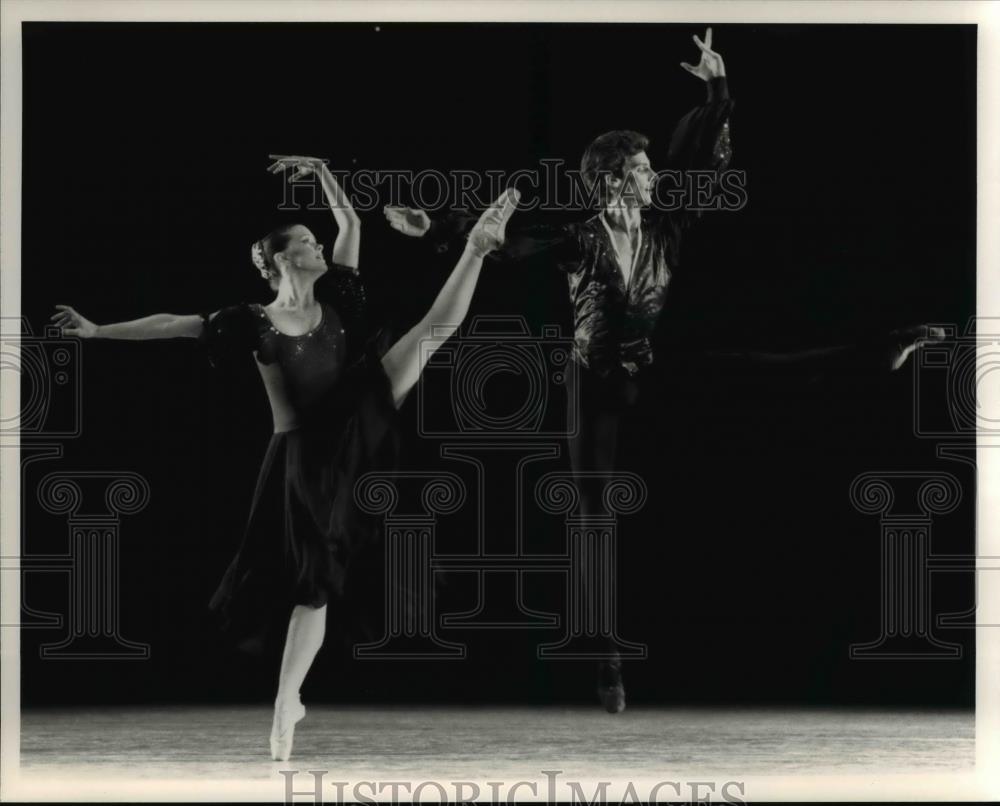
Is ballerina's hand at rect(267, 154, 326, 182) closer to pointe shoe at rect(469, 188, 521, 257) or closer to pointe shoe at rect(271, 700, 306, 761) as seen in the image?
pointe shoe at rect(469, 188, 521, 257)

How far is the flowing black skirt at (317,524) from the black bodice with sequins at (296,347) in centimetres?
4

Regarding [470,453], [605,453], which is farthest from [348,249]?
[605,453]

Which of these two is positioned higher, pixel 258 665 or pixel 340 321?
pixel 340 321

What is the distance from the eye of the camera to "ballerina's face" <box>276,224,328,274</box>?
13.2 feet

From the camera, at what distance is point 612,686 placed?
160 inches

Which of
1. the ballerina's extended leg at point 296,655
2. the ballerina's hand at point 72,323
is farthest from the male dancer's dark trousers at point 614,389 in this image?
the ballerina's hand at point 72,323

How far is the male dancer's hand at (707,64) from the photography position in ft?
13.3

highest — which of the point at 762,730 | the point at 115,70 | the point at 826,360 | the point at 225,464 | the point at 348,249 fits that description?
the point at 115,70

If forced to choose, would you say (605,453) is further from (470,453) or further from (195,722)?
(195,722)

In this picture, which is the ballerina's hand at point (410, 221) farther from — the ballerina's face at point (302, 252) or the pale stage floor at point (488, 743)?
the pale stage floor at point (488, 743)

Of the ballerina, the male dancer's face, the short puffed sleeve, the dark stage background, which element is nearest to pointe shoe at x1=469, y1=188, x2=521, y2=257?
the ballerina

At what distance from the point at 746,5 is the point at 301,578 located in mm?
2219

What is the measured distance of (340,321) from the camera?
4.02 metres

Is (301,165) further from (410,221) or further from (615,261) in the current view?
(615,261)
